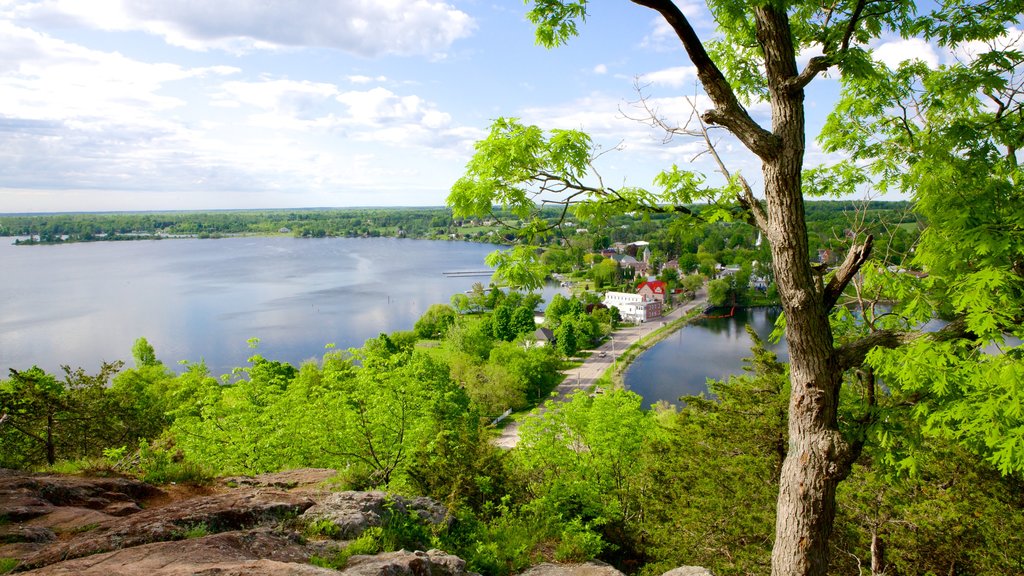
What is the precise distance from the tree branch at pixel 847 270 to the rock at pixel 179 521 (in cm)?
474

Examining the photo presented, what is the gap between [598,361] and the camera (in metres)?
46.3

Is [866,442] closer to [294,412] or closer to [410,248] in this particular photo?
[294,412]

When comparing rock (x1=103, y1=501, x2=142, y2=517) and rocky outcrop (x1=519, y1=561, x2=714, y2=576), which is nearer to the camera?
rock (x1=103, y1=501, x2=142, y2=517)

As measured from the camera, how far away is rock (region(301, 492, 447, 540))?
492 centimetres

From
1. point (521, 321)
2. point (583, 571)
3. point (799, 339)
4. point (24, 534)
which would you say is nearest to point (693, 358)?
point (521, 321)

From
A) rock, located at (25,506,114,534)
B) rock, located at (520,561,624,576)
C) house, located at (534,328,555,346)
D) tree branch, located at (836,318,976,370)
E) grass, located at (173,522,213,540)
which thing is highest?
tree branch, located at (836,318,976,370)

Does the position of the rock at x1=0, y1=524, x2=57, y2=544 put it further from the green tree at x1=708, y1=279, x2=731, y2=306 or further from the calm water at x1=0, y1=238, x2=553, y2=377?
the green tree at x1=708, y1=279, x2=731, y2=306

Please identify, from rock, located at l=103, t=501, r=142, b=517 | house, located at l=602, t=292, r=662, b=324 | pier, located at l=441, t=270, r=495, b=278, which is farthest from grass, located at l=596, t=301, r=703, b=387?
pier, located at l=441, t=270, r=495, b=278

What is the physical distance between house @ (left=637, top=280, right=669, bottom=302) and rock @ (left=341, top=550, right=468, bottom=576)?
62.5 m

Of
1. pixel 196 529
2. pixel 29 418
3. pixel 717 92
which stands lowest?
pixel 29 418

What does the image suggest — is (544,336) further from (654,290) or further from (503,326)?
(654,290)

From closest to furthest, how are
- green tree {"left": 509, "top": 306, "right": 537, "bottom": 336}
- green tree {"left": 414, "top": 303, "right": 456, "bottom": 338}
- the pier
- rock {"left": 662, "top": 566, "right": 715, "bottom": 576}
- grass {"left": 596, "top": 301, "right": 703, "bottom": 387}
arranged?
1. rock {"left": 662, "top": 566, "right": 715, "bottom": 576}
2. grass {"left": 596, "top": 301, "right": 703, "bottom": 387}
3. green tree {"left": 414, "top": 303, "right": 456, "bottom": 338}
4. green tree {"left": 509, "top": 306, "right": 537, "bottom": 336}
5. the pier

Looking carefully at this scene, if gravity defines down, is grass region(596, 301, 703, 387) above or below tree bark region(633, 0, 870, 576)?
below

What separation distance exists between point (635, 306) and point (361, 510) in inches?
2369
